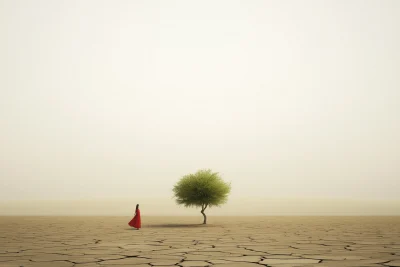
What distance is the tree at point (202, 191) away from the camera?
2150cm

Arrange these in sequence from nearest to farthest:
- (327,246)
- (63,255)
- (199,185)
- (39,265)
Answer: (39,265), (63,255), (327,246), (199,185)

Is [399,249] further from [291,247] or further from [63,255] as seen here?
[63,255]

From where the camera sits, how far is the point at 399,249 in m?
9.19

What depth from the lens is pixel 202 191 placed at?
70.5 ft

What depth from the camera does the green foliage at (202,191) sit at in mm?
21500

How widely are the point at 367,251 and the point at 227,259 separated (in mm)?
2791

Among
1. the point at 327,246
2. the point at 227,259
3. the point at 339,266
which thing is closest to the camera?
the point at 339,266

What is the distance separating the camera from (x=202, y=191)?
A: 2148 centimetres

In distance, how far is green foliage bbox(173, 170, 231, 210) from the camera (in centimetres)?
2150

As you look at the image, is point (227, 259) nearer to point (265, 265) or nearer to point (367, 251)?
point (265, 265)

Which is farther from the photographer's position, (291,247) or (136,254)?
(291,247)

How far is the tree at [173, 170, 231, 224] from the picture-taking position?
21500 mm

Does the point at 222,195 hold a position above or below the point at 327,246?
above

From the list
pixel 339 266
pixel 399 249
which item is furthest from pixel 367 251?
pixel 339 266
